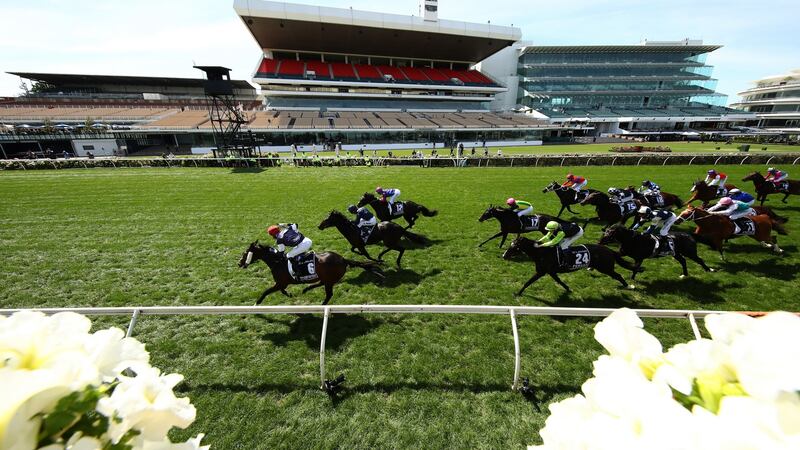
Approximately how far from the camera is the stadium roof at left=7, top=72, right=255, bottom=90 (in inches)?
2055

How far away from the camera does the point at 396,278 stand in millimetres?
7016

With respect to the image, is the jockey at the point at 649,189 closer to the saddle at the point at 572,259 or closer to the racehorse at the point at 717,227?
the racehorse at the point at 717,227

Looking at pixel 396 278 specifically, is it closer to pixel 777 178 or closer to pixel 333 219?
pixel 333 219

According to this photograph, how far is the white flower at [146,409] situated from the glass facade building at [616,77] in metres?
66.8

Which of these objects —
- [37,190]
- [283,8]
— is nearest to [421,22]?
[283,8]

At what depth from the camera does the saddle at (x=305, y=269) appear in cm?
555

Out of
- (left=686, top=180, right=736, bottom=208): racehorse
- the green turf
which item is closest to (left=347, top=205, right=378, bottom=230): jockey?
the green turf

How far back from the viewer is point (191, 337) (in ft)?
16.6

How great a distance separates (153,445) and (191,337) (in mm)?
5246

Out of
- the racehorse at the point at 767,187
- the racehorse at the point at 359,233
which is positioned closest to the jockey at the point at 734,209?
the racehorse at the point at 767,187

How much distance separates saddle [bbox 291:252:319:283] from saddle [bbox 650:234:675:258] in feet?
22.1

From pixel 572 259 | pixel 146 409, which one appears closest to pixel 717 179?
pixel 572 259

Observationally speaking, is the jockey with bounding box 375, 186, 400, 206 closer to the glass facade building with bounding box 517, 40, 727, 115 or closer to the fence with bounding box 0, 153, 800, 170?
the fence with bounding box 0, 153, 800, 170

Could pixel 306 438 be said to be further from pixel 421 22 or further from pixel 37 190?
pixel 421 22
